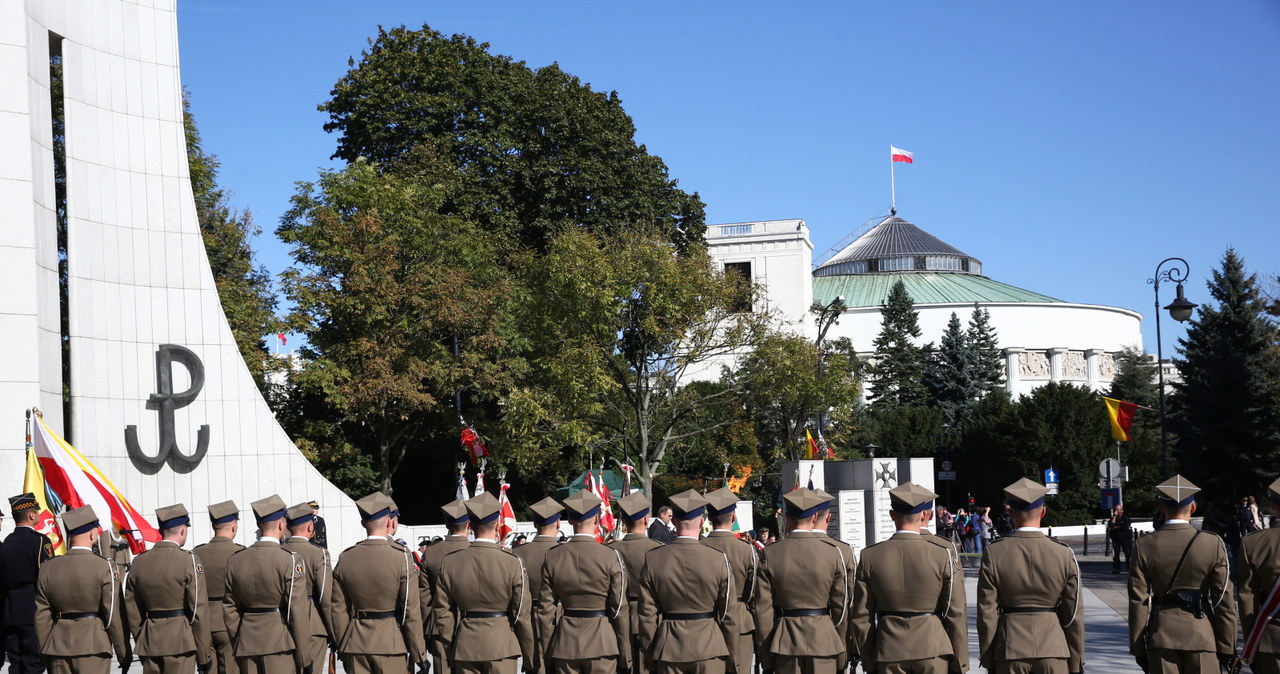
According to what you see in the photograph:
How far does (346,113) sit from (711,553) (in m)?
40.1

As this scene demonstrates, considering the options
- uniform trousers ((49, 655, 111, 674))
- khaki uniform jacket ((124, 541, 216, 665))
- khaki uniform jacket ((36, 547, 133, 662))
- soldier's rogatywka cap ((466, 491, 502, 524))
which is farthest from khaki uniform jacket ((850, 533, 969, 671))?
uniform trousers ((49, 655, 111, 674))

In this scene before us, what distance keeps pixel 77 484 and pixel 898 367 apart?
73.2m

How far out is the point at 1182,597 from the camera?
940 cm

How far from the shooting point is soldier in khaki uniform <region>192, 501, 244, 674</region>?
1101cm

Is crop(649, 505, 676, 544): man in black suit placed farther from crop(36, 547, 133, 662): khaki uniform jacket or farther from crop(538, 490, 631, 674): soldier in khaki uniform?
crop(36, 547, 133, 662): khaki uniform jacket

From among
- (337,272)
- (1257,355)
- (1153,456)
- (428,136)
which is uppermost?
(428,136)

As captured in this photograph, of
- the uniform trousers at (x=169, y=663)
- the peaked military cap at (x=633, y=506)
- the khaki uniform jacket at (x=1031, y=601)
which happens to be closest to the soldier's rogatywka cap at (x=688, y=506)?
the peaked military cap at (x=633, y=506)

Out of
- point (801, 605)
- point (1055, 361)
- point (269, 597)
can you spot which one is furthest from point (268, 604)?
point (1055, 361)

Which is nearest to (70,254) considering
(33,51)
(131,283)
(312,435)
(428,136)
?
(131,283)

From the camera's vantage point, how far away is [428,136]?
44.0 meters

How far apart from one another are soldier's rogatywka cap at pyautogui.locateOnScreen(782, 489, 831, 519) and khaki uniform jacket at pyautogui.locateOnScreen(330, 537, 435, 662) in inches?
119

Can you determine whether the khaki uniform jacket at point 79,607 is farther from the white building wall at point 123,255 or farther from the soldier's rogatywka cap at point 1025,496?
the white building wall at point 123,255

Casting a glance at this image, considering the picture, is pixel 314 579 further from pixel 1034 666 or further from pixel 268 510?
pixel 1034 666

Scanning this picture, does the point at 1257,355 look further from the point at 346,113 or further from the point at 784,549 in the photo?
the point at 784,549
